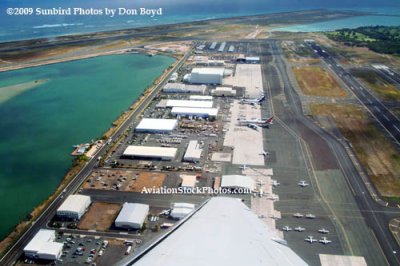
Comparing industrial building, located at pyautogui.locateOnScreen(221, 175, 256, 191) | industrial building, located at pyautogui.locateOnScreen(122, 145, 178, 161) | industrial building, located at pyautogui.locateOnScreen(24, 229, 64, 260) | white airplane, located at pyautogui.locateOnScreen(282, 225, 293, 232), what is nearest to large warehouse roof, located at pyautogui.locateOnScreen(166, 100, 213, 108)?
industrial building, located at pyautogui.locateOnScreen(122, 145, 178, 161)

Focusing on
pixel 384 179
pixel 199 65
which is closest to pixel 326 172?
pixel 384 179

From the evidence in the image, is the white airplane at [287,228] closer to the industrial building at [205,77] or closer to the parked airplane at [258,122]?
the parked airplane at [258,122]

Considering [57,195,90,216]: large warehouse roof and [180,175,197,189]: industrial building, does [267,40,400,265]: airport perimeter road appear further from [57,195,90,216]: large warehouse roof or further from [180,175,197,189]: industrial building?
[57,195,90,216]: large warehouse roof

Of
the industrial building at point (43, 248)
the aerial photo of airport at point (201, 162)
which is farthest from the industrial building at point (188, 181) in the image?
the industrial building at point (43, 248)

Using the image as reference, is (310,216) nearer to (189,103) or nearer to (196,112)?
(196,112)

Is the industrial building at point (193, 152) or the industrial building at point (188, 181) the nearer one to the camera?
the industrial building at point (188, 181)

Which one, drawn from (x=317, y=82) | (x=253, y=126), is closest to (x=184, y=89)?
(x=253, y=126)

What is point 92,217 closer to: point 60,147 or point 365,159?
point 60,147
